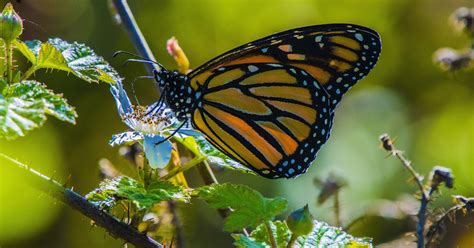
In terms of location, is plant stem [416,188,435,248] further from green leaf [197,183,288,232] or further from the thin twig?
green leaf [197,183,288,232]

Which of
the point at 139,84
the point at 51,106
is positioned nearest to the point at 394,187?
the point at 139,84

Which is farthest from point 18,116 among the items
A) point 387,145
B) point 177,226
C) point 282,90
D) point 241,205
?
point 282,90

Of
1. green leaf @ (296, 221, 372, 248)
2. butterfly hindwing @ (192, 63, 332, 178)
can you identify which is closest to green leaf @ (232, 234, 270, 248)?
green leaf @ (296, 221, 372, 248)

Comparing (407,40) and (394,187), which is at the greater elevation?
(407,40)

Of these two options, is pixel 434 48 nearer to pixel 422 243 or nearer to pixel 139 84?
pixel 139 84

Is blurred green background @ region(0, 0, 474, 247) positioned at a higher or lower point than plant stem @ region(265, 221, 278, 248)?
higher
